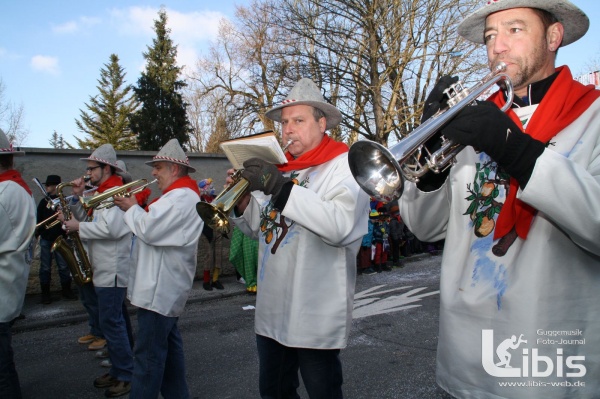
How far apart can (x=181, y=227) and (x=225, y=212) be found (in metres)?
1.00

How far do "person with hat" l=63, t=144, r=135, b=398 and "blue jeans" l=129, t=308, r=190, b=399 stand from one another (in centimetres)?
98

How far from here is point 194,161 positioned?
35.4 ft

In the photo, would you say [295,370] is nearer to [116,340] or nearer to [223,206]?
[223,206]

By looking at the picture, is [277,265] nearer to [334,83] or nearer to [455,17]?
[334,83]

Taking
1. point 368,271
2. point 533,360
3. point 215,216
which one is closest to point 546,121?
point 533,360

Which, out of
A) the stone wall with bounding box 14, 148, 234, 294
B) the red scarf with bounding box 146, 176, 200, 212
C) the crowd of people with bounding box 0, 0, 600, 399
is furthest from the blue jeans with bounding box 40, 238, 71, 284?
the red scarf with bounding box 146, 176, 200, 212

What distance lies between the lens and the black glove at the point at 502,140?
1.46 meters

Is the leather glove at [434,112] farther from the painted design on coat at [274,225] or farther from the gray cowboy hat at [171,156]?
the gray cowboy hat at [171,156]

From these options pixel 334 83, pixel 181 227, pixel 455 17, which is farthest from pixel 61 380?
pixel 455 17

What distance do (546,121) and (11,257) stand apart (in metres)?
3.72

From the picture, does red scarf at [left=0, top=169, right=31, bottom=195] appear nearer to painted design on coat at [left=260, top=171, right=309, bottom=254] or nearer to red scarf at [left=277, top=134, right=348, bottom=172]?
painted design on coat at [left=260, top=171, right=309, bottom=254]

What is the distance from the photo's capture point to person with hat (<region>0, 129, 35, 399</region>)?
335 centimetres

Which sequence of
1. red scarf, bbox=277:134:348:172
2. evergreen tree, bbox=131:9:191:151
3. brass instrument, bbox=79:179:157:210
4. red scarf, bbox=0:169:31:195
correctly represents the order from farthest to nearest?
evergreen tree, bbox=131:9:191:151, brass instrument, bbox=79:179:157:210, red scarf, bbox=0:169:31:195, red scarf, bbox=277:134:348:172

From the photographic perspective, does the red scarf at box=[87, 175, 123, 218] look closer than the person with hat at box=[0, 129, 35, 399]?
No
